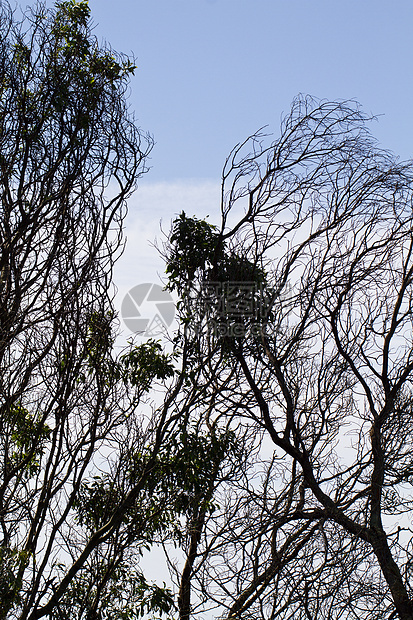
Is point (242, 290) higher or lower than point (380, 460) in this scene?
higher

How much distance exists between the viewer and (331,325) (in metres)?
8.66

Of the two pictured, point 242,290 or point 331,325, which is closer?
point 242,290

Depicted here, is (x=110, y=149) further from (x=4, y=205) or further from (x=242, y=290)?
(x=242, y=290)

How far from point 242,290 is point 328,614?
12.0ft

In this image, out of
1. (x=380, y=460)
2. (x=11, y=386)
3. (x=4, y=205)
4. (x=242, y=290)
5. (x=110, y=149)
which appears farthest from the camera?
(x=380, y=460)

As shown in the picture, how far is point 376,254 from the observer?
8.59 metres

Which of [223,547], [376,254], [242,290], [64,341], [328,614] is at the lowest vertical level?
[328,614]

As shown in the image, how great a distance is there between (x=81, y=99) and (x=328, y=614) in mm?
6686

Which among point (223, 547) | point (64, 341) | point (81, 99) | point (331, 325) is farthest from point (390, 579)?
point (81, 99)

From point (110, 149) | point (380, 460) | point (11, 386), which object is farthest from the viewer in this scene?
point (380, 460)

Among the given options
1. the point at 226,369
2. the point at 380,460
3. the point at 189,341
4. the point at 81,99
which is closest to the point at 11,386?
the point at 189,341

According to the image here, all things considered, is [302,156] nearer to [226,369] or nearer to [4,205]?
[226,369]

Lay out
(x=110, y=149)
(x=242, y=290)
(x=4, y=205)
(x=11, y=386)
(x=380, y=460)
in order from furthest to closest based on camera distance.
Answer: (x=380, y=460), (x=110, y=149), (x=242, y=290), (x=4, y=205), (x=11, y=386)

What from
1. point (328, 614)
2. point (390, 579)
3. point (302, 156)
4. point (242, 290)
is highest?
point (302, 156)
